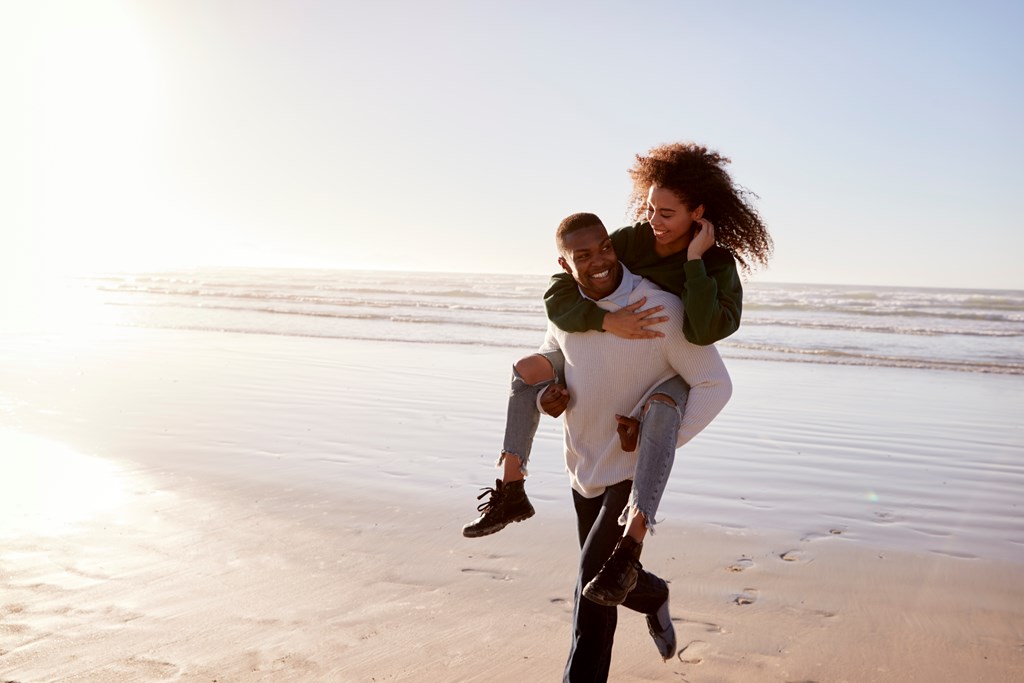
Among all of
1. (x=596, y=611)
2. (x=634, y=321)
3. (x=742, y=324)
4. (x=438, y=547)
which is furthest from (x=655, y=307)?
(x=742, y=324)

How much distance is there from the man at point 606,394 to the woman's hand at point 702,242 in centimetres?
16

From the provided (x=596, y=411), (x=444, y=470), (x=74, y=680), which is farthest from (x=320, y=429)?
(x=596, y=411)

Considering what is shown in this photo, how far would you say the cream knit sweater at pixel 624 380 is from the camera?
2908 millimetres

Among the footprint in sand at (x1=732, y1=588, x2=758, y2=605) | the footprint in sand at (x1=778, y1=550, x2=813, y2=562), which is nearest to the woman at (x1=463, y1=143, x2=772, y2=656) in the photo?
the footprint in sand at (x1=732, y1=588, x2=758, y2=605)

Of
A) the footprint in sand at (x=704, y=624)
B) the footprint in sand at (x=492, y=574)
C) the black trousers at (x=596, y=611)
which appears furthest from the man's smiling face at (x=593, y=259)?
the footprint in sand at (x=492, y=574)

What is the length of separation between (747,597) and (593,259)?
2.27 meters

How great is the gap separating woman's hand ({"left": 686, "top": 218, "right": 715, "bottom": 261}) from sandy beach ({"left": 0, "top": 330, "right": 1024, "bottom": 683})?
1726 mm

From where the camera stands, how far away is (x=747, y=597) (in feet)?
14.4

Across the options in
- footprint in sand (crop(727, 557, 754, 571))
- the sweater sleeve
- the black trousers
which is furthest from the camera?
footprint in sand (crop(727, 557, 754, 571))

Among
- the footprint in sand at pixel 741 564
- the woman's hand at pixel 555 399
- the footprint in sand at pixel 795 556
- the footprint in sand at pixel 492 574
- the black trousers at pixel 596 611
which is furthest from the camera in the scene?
the footprint in sand at pixel 795 556

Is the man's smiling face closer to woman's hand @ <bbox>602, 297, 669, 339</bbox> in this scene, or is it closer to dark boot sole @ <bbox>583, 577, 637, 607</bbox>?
woman's hand @ <bbox>602, 297, 669, 339</bbox>

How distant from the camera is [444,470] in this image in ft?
22.2

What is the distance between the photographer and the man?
291 cm

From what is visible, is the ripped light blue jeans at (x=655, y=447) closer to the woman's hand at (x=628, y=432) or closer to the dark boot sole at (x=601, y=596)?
the woman's hand at (x=628, y=432)
